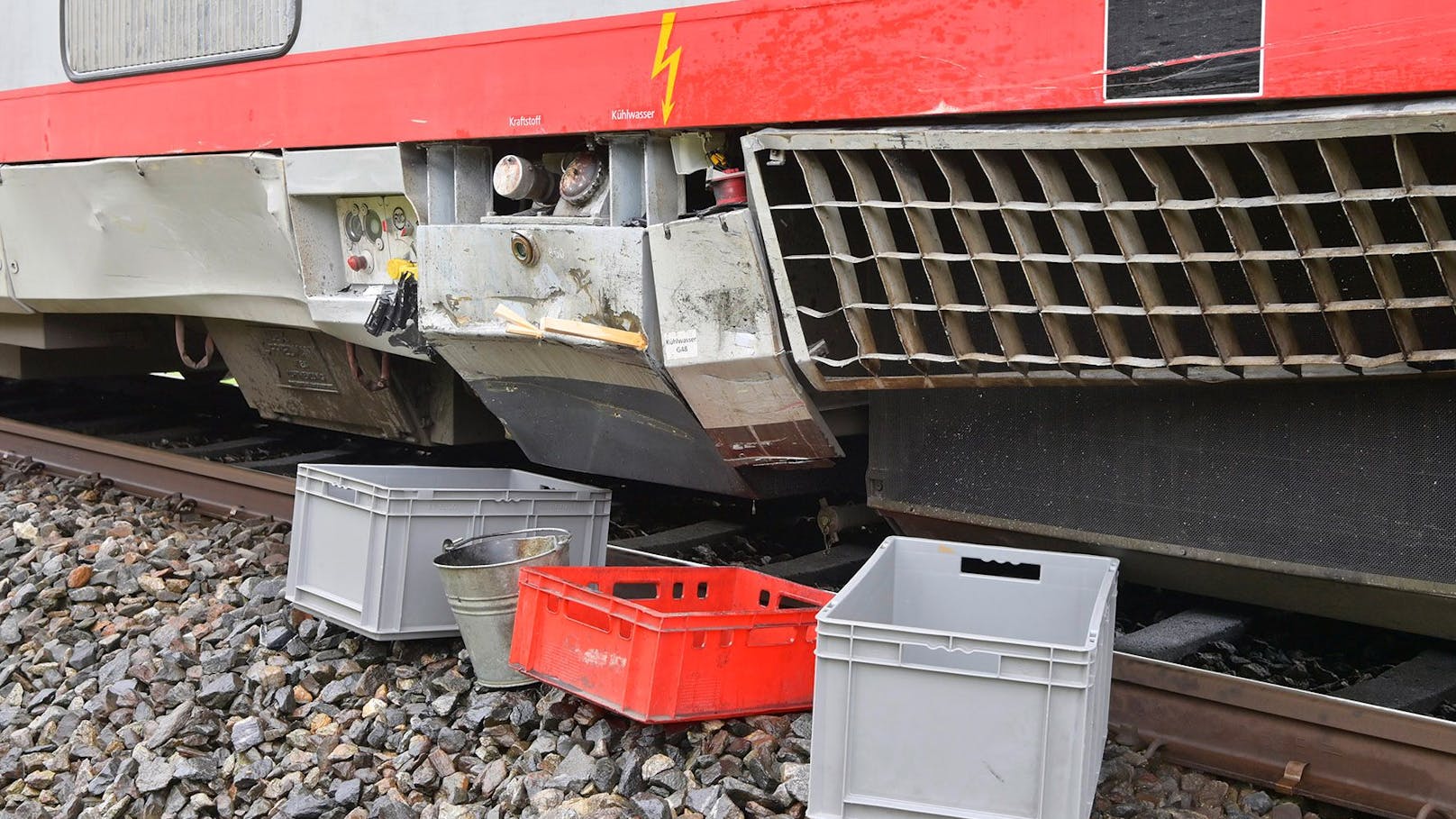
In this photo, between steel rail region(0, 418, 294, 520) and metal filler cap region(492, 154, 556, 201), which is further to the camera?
steel rail region(0, 418, 294, 520)

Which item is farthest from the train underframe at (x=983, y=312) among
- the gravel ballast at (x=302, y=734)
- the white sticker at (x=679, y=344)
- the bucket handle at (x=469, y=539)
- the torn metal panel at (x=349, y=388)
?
the gravel ballast at (x=302, y=734)

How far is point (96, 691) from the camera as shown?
425 centimetres

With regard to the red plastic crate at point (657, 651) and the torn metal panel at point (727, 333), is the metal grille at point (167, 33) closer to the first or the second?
the torn metal panel at point (727, 333)

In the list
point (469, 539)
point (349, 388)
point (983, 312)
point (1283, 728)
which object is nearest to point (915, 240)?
point (983, 312)

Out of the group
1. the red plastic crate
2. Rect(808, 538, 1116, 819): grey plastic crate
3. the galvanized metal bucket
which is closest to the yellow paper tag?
the galvanized metal bucket

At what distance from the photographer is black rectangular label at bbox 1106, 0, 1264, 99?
9.53 ft

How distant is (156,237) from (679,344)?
9.37ft

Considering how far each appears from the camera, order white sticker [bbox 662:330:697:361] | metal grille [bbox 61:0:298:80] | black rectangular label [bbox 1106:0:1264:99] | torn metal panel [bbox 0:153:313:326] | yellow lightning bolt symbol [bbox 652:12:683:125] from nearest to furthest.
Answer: black rectangular label [bbox 1106:0:1264:99] → yellow lightning bolt symbol [bbox 652:12:683:125] → white sticker [bbox 662:330:697:361] → metal grille [bbox 61:0:298:80] → torn metal panel [bbox 0:153:313:326]

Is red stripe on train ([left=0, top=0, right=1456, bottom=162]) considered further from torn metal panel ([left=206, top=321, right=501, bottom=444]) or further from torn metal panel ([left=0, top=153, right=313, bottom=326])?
torn metal panel ([left=206, top=321, right=501, bottom=444])

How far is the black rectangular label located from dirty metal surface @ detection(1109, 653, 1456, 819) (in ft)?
4.52

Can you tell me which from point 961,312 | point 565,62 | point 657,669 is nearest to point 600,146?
point 565,62

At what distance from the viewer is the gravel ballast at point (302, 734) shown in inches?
128

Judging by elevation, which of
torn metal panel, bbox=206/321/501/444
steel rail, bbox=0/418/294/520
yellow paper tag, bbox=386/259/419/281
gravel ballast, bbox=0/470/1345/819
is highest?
yellow paper tag, bbox=386/259/419/281

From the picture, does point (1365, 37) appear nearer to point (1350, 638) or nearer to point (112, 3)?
point (1350, 638)
